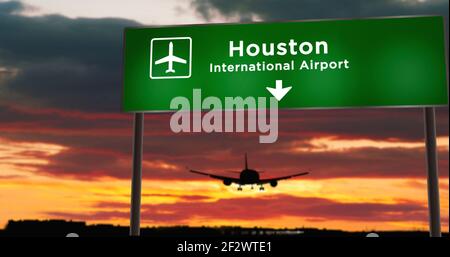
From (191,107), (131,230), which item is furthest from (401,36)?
(131,230)

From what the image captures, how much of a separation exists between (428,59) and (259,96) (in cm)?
424

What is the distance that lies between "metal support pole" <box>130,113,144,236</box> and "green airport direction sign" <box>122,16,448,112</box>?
18.4 inches

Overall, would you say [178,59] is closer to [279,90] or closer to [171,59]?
[171,59]

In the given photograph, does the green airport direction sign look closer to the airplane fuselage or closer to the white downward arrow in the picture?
the white downward arrow

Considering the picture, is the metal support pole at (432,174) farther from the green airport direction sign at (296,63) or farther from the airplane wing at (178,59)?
the airplane wing at (178,59)

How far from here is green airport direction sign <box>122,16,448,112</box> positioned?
16703mm

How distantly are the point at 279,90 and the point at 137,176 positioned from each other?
4.36m

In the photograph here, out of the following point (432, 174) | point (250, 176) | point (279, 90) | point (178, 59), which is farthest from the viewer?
point (250, 176)

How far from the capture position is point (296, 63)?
56.2 ft

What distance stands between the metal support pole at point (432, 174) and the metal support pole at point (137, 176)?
24.0 feet

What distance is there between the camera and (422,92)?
1655 centimetres

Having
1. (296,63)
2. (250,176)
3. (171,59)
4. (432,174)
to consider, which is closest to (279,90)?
(296,63)
